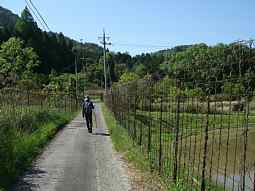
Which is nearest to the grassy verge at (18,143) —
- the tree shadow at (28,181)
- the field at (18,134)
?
the field at (18,134)

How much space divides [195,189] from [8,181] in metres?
3.91

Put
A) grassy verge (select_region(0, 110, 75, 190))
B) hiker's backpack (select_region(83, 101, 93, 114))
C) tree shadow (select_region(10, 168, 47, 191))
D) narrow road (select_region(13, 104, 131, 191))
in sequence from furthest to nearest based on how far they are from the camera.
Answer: hiker's backpack (select_region(83, 101, 93, 114)), grassy verge (select_region(0, 110, 75, 190)), narrow road (select_region(13, 104, 131, 191)), tree shadow (select_region(10, 168, 47, 191))

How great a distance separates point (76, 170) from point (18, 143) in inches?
97.1

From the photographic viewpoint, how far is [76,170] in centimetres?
1190

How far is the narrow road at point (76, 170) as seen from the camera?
32.8 feet

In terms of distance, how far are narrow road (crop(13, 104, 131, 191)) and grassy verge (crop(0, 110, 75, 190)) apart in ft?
0.83

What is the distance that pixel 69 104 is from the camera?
46.3 metres

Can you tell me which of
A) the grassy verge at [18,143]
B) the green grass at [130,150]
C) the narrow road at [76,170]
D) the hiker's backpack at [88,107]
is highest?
the hiker's backpack at [88,107]

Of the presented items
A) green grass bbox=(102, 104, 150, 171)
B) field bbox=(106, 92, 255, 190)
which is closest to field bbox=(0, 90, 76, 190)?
green grass bbox=(102, 104, 150, 171)

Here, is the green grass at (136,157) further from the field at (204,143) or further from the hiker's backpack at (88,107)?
the hiker's backpack at (88,107)

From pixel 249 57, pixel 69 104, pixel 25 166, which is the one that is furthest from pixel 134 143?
pixel 69 104

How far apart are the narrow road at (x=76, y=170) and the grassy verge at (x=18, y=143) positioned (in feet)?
0.83

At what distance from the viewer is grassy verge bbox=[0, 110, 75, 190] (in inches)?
410

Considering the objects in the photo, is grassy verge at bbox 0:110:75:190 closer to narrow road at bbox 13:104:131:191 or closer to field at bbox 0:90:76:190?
field at bbox 0:90:76:190
